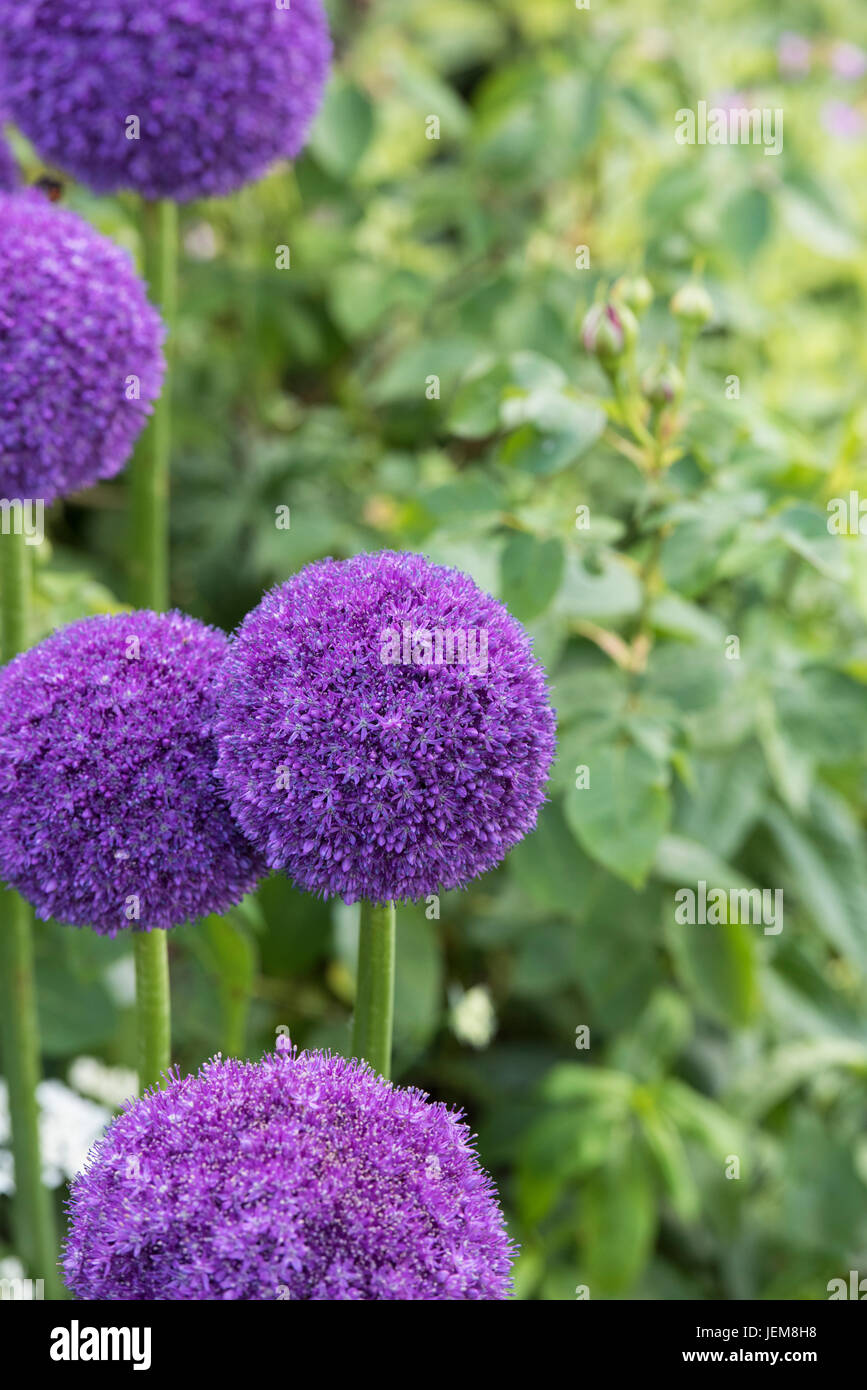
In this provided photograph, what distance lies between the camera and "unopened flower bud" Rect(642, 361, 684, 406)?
1.32 meters

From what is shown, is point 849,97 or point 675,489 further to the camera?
point 849,97

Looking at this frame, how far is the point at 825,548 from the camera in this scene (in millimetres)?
1292

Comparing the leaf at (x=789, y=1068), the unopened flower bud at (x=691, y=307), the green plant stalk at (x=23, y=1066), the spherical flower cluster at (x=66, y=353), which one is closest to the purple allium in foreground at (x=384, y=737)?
the spherical flower cluster at (x=66, y=353)

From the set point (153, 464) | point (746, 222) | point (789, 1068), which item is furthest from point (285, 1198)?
point (746, 222)

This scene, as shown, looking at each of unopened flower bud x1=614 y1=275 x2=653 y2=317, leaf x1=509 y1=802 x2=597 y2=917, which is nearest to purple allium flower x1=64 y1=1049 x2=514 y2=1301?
leaf x1=509 y1=802 x2=597 y2=917

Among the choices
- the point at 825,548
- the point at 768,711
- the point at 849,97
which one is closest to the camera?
the point at 825,548

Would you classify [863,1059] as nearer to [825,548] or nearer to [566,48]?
[825,548]

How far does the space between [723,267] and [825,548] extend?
2.97 feet

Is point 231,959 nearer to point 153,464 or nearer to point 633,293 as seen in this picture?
point 153,464

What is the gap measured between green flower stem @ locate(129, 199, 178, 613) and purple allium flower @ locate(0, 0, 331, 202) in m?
0.09

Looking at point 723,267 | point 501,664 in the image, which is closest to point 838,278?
point 723,267

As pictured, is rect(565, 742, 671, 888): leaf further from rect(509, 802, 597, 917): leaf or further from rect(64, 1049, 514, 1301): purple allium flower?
rect(64, 1049, 514, 1301): purple allium flower

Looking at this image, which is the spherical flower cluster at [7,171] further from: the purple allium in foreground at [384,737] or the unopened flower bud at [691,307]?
the purple allium in foreground at [384,737]
